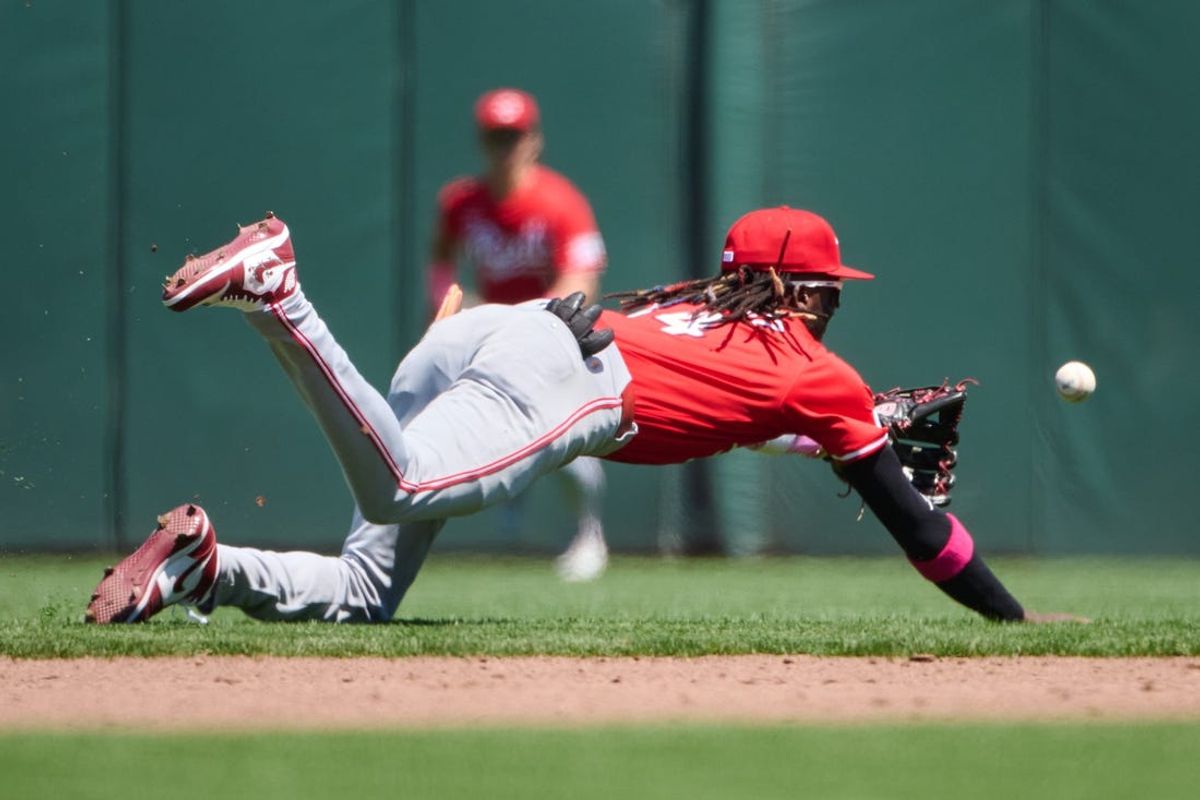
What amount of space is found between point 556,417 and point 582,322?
286 mm

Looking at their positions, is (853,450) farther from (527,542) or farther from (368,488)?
(527,542)

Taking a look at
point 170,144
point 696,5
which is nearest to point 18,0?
point 170,144

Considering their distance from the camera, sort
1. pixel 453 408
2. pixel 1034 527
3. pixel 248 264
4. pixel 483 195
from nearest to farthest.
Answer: pixel 248 264
pixel 453 408
pixel 483 195
pixel 1034 527

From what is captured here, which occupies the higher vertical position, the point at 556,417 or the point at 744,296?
the point at 744,296

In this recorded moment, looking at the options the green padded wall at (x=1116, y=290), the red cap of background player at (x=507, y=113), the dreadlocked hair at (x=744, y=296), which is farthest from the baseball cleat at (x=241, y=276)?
the green padded wall at (x=1116, y=290)

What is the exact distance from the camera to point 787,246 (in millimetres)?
4973

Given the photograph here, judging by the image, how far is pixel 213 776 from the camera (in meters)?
2.79

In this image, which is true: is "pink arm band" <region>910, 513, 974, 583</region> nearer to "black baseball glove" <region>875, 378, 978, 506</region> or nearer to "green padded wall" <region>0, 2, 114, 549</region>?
"black baseball glove" <region>875, 378, 978, 506</region>

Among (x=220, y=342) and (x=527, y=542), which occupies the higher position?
(x=220, y=342)

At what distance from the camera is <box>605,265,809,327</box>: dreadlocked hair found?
491cm

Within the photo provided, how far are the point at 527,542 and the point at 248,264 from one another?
14.6 feet

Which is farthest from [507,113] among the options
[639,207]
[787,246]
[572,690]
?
[572,690]

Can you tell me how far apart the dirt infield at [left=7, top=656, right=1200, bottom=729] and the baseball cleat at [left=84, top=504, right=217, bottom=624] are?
358mm

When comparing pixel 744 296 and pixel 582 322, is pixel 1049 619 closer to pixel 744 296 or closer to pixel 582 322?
pixel 744 296
